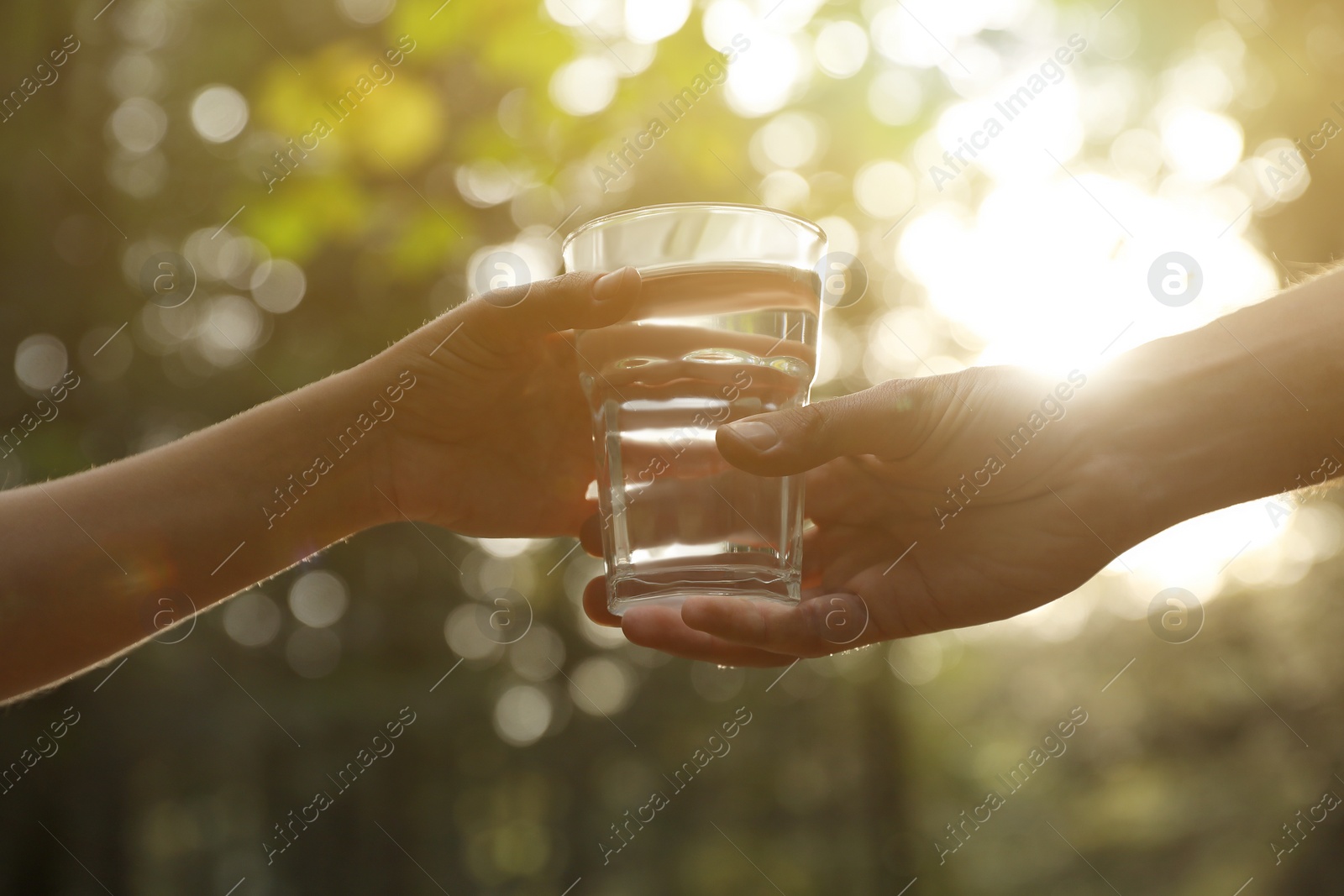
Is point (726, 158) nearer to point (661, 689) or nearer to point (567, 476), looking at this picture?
point (567, 476)

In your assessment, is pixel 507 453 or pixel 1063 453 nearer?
pixel 1063 453

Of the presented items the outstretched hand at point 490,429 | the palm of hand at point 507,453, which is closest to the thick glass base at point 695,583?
the outstretched hand at point 490,429

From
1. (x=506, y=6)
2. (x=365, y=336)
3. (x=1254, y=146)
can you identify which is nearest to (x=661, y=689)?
(x=365, y=336)

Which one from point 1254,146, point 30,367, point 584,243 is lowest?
point 1254,146

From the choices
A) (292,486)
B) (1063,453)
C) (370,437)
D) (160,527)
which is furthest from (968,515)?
(160,527)

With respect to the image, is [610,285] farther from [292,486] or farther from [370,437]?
[292,486]

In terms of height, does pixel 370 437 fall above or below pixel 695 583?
above
